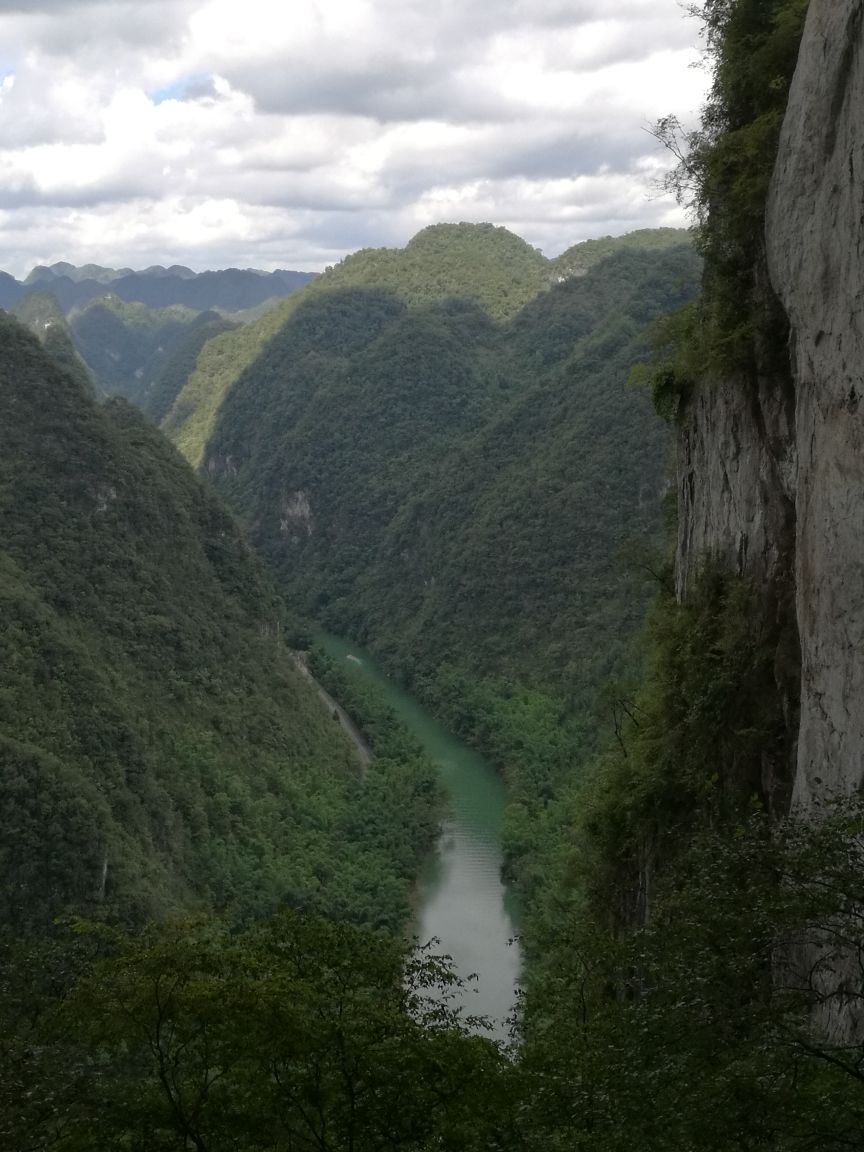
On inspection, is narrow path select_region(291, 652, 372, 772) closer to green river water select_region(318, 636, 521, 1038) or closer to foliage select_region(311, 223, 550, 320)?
green river water select_region(318, 636, 521, 1038)

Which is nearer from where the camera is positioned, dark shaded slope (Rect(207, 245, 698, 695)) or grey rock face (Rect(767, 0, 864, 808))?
grey rock face (Rect(767, 0, 864, 808))

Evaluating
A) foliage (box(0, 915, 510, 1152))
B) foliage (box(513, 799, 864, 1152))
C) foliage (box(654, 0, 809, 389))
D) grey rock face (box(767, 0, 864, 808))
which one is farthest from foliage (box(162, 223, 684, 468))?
foliage (box(0, 915, 510, 1152))

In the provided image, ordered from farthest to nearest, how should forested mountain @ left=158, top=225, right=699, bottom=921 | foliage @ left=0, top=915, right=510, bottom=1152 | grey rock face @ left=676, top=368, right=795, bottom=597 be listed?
1. forested mountain @ left=158, top=225, right=699, bottom=921
2. grey rock face @ left=676, top=368, right=795, bottom=597
3. foliage @ left=0, top=915, right=510, bottom=1152

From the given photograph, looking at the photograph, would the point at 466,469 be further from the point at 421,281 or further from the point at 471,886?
the point at 421,281

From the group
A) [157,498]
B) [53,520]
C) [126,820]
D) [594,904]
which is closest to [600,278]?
[157,498]

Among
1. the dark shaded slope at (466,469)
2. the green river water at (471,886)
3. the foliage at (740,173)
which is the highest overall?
the dark shaded slope at (466,469)

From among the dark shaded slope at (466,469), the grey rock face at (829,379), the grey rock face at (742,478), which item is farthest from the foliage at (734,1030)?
the dark shaded slope at (466,469)

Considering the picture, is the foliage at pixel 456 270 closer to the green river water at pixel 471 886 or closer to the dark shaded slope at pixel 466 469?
the dark shaded slope at pixel 466 469
